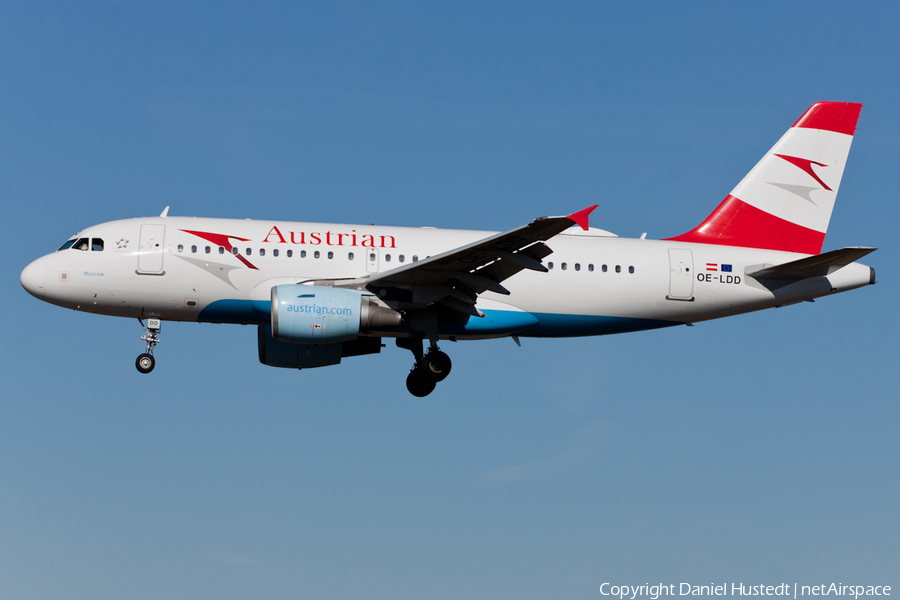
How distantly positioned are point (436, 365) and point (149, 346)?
303 inches

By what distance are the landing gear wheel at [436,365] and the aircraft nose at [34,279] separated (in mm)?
10288

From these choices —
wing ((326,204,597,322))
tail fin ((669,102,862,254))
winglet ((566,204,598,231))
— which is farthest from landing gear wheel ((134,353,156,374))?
tail fin ((669,102,862,254))

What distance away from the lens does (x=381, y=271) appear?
27.1 meters

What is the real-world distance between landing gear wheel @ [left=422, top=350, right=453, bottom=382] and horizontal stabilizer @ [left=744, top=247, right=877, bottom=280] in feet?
29.0

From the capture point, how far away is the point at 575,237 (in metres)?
28.8

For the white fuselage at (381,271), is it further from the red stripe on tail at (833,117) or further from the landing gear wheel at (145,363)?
the red stripe on tail at (833,117)

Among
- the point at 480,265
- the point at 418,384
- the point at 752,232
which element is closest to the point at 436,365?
the point at 418,384

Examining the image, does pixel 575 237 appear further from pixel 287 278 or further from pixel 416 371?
pixel 287 278

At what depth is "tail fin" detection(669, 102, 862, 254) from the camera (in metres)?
30.4

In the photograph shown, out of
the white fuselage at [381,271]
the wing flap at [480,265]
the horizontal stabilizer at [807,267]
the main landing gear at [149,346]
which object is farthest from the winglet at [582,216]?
the main landing gear at [149,346]

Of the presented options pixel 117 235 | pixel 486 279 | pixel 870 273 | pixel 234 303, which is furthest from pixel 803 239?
pixel 117 235

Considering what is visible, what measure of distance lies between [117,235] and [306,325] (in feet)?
19.5

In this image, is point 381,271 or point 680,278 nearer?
point 381,271

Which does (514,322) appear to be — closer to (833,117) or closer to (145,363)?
(145,363)
